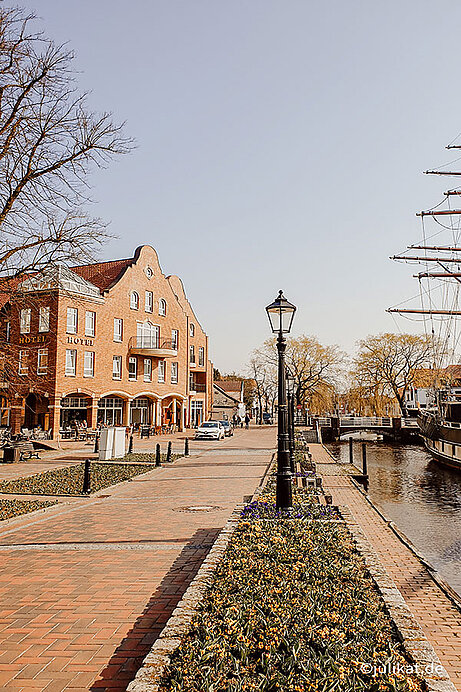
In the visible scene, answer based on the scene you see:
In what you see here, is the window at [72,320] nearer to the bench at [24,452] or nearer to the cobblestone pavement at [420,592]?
the bench at [24,452]

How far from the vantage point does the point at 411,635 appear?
14.2 ft

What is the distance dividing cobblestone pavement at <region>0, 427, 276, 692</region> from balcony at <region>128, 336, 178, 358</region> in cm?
2934

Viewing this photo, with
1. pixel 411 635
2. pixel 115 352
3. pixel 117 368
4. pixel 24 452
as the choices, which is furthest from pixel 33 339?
pixel 411 635

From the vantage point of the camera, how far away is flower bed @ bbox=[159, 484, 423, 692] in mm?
3645

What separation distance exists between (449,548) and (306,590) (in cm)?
930

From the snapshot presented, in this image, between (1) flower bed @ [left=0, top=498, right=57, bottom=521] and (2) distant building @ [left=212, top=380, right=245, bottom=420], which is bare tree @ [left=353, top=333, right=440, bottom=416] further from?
(1) flower bed @ [left=0, top=498, right=57, bottom=521]

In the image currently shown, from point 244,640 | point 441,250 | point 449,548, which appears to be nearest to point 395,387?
point 441,250

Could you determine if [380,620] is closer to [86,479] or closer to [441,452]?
[86,479]

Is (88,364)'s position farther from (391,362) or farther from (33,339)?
(391,362)

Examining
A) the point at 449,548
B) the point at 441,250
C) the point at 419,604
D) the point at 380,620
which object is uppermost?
the point at 441,250

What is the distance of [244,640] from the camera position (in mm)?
4234

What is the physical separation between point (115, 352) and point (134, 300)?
17.5 ft

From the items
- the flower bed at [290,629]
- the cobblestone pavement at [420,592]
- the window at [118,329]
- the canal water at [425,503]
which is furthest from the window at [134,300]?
the flower bed at [290,629]

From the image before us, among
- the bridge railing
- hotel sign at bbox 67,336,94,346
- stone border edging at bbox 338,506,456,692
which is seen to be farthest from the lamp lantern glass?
the bridge railing
